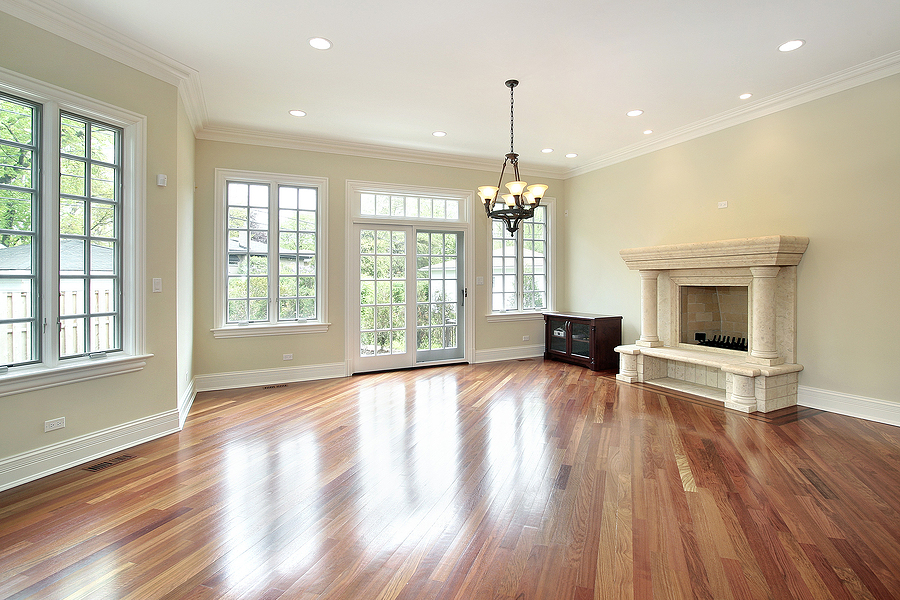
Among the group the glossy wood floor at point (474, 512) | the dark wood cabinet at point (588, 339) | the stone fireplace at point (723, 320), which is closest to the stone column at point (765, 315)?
the stone fireplace at point (723, 320)

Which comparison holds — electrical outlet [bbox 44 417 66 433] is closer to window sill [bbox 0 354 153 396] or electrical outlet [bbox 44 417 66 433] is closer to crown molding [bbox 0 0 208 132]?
window sill [bbox 0 354 153 396]

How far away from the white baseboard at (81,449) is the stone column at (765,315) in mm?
5467

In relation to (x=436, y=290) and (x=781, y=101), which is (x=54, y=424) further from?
(x=781, y=101)

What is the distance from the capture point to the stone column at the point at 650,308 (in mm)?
5758

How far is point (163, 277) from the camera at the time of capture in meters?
3.85

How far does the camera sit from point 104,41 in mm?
3354

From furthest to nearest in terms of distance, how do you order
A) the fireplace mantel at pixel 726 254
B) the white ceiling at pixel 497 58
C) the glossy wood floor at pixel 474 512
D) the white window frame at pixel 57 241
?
the fireplace mantel at pixel 726 254 → the white ceiling at pixel 497 58 → the white window frame at pixel 57 241 → the glossy wood floor at pixel 474 512

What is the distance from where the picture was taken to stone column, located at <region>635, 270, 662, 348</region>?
5758mm

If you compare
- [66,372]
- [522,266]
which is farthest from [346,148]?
[66,372]

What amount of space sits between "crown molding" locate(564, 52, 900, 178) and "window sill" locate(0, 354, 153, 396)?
6.13m

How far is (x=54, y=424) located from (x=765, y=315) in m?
5.98

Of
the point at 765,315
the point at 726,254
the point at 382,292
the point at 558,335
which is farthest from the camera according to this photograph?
the point at 558,335

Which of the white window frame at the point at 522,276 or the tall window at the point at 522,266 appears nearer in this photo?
the white window frame at the point at 522,276

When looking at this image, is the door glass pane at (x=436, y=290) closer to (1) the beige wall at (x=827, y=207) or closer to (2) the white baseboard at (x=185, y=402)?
(2) the white baseboard at (x=185, y=402)
